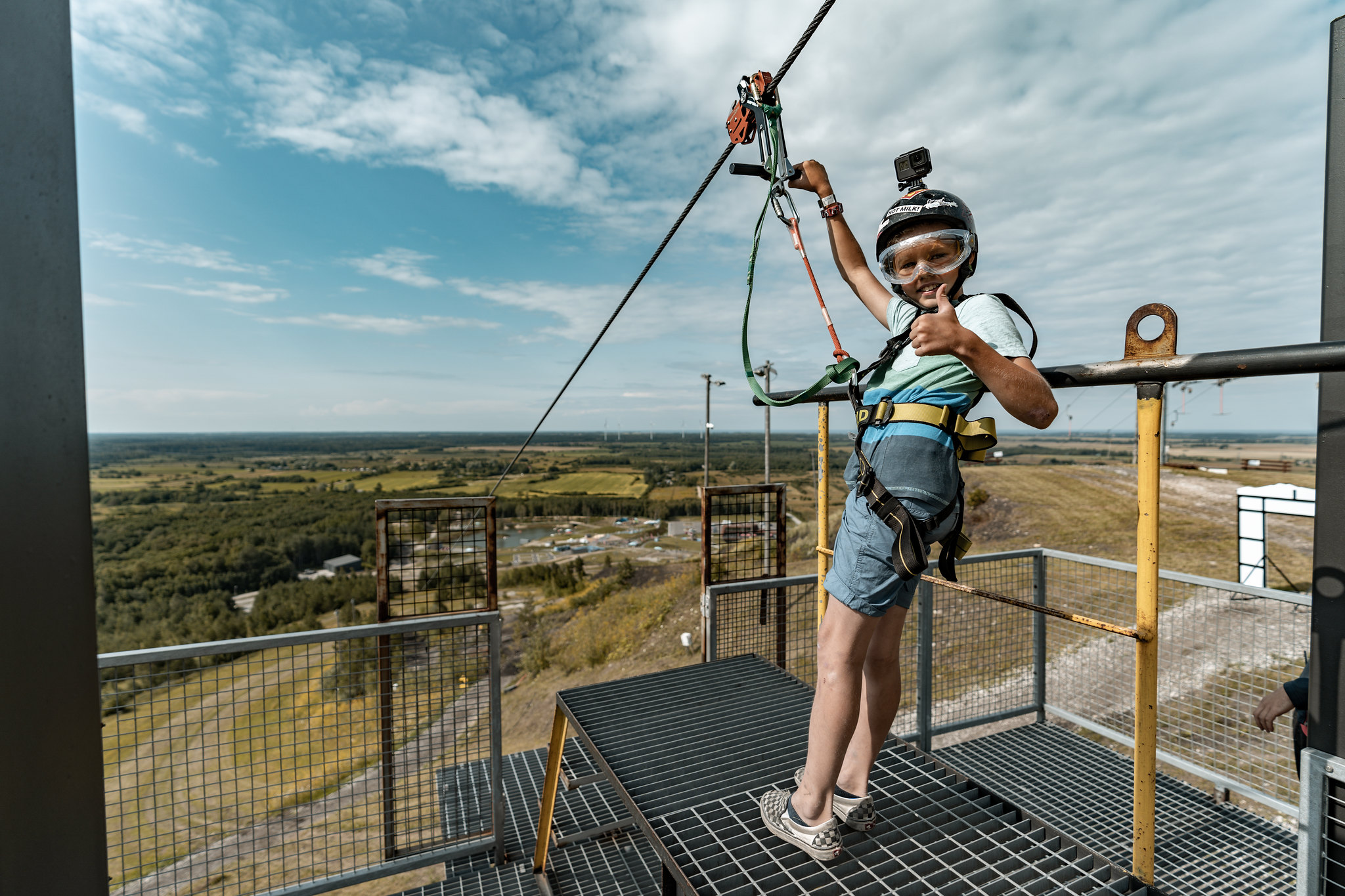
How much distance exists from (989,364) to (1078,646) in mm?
3959

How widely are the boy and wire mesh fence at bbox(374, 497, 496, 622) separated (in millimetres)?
1931

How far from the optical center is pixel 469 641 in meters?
2.88

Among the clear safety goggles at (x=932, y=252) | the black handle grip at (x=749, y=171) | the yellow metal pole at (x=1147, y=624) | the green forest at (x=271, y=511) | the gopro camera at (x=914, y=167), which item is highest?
the black handle grip at (x=749, y=171)

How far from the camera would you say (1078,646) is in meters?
3.98

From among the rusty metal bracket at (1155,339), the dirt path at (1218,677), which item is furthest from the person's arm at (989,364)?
the dirt path at (1218,677)

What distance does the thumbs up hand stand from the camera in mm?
1095

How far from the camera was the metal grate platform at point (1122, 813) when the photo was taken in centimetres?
239

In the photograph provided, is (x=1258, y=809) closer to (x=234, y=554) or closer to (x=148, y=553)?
(x=234, y=554)

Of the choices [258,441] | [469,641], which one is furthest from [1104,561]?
[258,441]

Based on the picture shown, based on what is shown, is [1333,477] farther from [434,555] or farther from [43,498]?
[434,555]

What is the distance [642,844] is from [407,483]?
262 feet

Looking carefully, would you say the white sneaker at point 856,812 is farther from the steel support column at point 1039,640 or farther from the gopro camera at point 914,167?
the steel support column at point 1039,640

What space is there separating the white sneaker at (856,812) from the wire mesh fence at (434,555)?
6.25 ft

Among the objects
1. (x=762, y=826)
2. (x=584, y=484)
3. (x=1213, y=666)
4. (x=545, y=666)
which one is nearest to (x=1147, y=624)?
(x=762, y=826)
